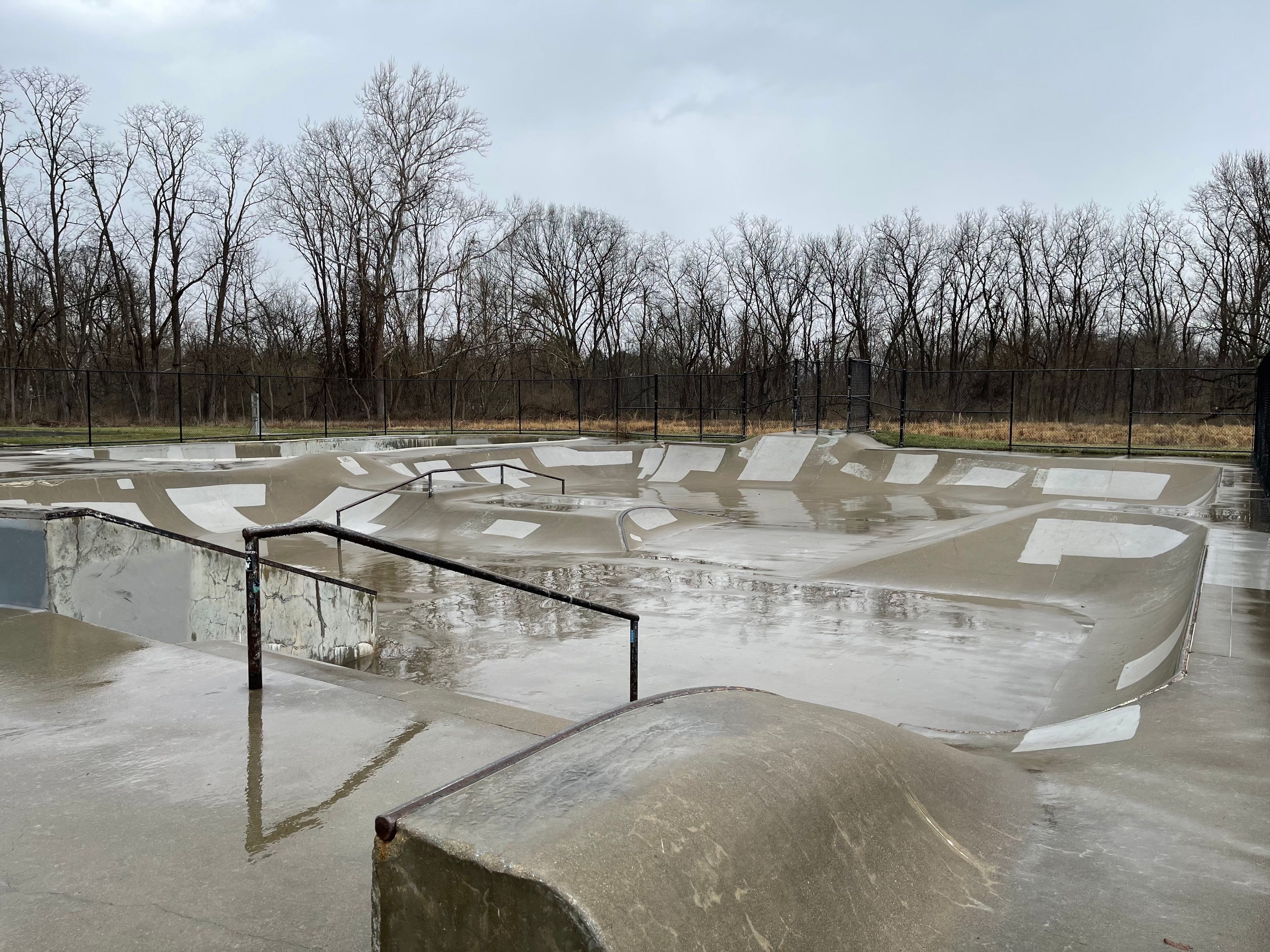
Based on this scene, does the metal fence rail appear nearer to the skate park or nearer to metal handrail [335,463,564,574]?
metal handrail [335,463,564,574]

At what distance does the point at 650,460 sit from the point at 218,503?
10662 millimetres

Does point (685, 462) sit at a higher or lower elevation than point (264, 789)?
higher

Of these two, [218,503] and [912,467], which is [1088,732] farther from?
[912,467]

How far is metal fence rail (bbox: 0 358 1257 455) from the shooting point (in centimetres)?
2320

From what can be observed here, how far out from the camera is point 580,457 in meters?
21.6

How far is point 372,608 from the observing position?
704 centimetres

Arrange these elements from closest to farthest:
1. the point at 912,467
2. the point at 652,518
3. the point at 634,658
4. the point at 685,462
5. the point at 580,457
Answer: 1. the point at 634,658
2. the point at 652,518
3. the point at 912,467
4. the point at 685,462
5. the point at 580,457

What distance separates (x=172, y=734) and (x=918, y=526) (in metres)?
11.1

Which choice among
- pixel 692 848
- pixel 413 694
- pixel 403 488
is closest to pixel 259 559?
pixel 413 694

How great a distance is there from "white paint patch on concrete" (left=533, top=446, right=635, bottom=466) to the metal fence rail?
1918 mm

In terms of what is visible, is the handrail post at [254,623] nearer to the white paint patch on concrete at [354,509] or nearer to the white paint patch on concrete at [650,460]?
the white paint patch on concrete at [354,509]

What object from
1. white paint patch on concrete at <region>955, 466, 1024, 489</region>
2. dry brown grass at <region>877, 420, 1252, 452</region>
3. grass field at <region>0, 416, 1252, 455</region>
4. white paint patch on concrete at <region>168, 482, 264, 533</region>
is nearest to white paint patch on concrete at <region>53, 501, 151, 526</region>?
white paint patch on concrete at <region>168, 482, 264, 533</region>

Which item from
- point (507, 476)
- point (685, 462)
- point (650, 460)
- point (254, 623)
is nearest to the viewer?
point (254, 623)

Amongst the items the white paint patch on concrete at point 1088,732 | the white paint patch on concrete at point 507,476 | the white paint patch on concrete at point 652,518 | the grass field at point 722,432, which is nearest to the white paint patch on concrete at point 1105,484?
the grass field at point 722,432
